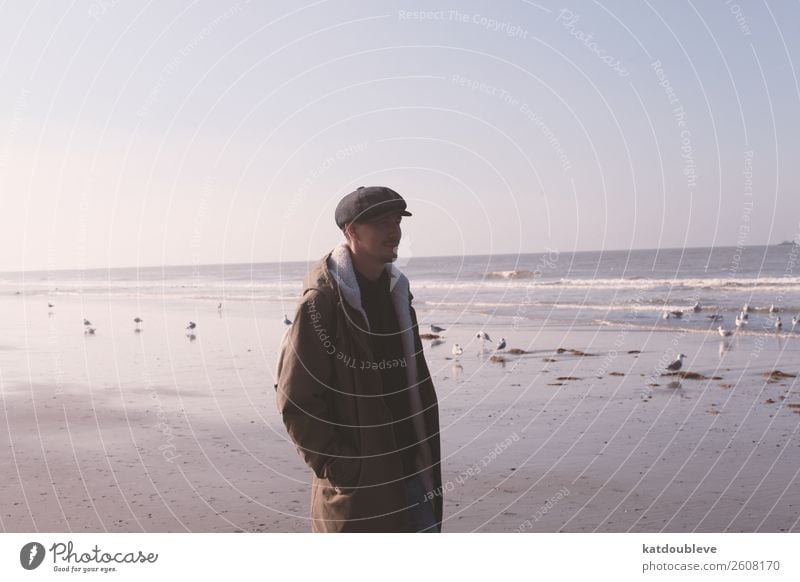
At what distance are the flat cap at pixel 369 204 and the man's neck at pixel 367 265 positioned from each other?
0.55ft

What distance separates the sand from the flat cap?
3.15 meters

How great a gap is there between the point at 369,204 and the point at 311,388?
882mm

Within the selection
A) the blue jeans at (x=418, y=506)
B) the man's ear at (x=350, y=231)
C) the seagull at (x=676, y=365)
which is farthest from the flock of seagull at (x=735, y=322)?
the man's ear at (x=350, y=231)

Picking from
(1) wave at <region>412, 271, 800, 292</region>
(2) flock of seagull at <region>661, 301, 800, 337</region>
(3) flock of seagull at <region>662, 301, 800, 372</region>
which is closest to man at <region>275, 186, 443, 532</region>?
(3) flock of seagull at <region>662, 301, 800, 372</region>

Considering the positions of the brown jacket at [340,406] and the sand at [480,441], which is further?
the sand at [480,441]

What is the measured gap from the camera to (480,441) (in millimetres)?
8203

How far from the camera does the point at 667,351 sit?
14.5 m

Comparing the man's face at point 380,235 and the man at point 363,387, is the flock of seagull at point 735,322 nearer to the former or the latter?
the man at point 363,387

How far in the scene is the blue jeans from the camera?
367 centimetres

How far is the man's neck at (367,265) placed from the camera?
362cm
